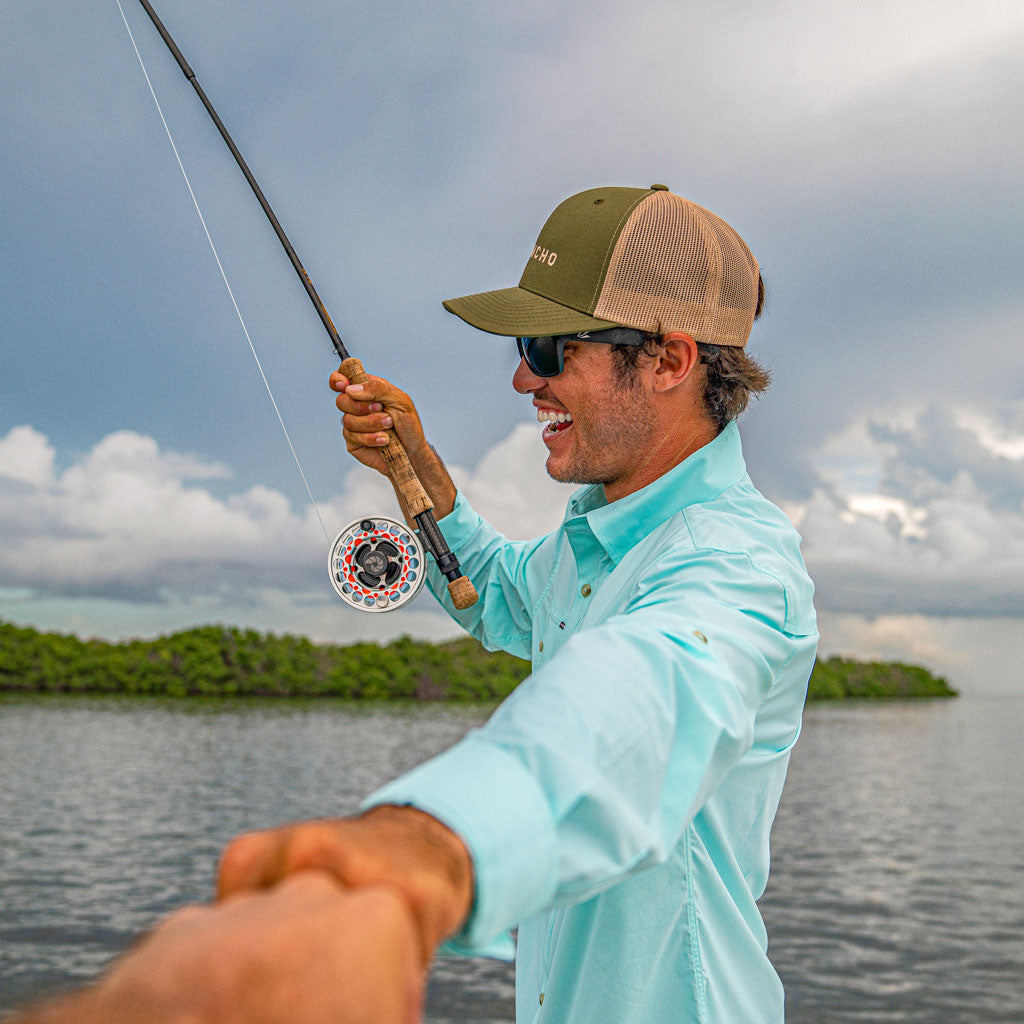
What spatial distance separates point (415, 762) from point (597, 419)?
42.1 m

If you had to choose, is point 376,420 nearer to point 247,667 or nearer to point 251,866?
point 251,866

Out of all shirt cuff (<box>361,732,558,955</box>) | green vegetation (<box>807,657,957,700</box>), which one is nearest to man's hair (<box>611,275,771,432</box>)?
shirt cuff (<box>361,732,558,955</box>)

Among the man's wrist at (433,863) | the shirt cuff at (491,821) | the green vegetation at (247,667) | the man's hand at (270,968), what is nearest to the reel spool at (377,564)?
the shirt cuff at (491,821)

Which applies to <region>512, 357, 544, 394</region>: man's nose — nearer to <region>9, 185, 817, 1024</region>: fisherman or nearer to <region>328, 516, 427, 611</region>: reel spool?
<region>9, 185, 817, 1024</region>: fisherman

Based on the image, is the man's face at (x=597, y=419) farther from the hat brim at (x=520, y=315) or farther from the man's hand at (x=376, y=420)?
the man's hand at (x=376, y=420)

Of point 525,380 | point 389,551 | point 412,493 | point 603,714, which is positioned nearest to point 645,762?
point 603,714

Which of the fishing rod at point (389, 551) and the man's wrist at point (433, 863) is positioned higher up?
the fishing rod at point (389, 551)

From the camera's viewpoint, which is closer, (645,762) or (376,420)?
(645,762)

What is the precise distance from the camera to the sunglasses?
249 centimetres

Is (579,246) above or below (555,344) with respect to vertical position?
above

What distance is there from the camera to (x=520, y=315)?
259 centimetres

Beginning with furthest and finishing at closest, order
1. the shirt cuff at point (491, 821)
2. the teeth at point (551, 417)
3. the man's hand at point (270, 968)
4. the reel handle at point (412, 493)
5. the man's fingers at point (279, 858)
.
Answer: the reel handle at point (412, 493) < the teeth at point (551, 417) < the shirt cuff at point (491, 821) < the man's fingers at point (279, 858) < the man's hand at point (270, 968)

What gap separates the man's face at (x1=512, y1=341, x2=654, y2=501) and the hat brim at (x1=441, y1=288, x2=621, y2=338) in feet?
0.25

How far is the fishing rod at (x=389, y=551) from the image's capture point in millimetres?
3464
